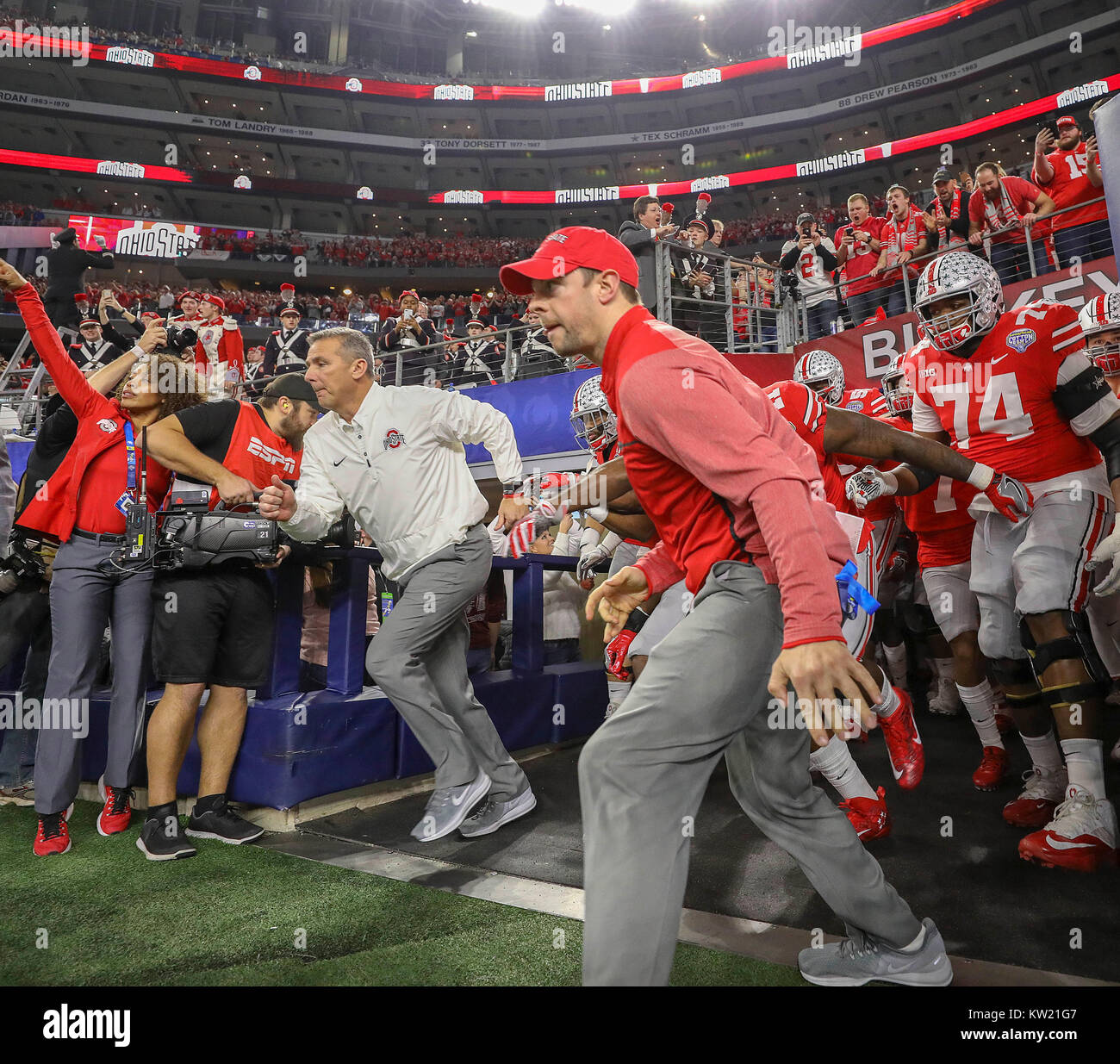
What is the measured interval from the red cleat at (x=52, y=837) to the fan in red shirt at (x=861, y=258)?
8.32 meters

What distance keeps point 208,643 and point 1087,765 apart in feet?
11.3

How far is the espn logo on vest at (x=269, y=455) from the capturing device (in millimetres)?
3506

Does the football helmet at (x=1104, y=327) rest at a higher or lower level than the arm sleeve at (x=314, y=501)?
higher

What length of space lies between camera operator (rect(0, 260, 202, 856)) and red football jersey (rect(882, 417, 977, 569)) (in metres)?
3.66

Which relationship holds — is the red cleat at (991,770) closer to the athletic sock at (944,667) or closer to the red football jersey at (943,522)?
the red football jersey at (943,522)

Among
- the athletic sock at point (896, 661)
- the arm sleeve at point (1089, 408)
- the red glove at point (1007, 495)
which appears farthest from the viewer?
the athletic sock at point (896, 661)

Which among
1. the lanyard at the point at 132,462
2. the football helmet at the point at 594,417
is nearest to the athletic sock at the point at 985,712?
the football helmet at the point at 594,417

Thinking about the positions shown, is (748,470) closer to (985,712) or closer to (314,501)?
(314,501)

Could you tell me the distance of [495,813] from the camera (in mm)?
3350

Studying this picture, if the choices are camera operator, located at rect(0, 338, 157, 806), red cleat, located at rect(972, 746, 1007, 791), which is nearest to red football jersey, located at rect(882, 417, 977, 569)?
red cleat, located at rect(972, 746, 1007, 791)

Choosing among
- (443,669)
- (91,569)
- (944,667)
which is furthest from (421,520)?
(944,667)

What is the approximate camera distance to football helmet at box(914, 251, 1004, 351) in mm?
3279

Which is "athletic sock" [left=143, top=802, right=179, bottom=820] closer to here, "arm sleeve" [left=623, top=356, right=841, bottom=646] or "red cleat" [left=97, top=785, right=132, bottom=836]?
"red cleat" [left=97, top=785, right=132, bottom=836]
